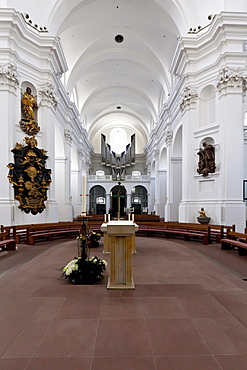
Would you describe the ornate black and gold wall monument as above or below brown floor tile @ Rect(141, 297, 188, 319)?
above

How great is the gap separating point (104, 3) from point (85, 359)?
1596 centimetres

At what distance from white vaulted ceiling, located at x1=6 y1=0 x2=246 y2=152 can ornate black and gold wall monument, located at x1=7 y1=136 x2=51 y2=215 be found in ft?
20.3

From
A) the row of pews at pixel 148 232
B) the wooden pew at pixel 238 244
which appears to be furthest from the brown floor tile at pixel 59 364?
the row of pews at pixel 148 232

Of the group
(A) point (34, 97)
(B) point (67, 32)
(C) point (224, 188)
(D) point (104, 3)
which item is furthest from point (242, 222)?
(B) point (67, 32)

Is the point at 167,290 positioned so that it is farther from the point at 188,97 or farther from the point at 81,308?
the point at 188,97

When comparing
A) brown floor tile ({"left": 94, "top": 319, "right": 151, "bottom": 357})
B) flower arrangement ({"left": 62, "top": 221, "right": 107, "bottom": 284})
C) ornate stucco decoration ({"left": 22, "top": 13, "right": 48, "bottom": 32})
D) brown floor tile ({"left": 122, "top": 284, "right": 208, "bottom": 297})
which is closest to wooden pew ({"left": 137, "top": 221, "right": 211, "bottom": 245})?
brown floor tile ({"left": 122, "top": 284, "right": 208, "bottom": 297})

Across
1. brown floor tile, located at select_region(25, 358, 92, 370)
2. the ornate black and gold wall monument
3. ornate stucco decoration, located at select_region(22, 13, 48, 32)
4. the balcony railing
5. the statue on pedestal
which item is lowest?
brown floor tile, located at select_region(25, 358, 92, 370)

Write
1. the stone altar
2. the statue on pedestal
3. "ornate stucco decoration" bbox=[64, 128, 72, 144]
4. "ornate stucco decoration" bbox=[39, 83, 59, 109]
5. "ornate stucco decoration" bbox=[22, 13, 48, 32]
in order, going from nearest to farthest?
the stone altar < the statue on pedestal < "ornate stucco decoration" bbox=[22, 13, 48, 32] < "ornate stucco decoration" bbox=[39, 83, 59, 109] < "ornate stucco decoration" bbox=[64, 128, 72, 144]

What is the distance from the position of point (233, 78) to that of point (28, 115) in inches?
374

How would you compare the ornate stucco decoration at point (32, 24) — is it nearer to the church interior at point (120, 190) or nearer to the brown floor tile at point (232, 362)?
the church interior at point (120, 190)

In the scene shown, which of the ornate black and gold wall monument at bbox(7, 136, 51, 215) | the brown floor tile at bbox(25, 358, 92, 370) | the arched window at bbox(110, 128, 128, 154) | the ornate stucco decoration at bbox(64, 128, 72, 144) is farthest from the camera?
the arched window at bbox(110, 128, 128, 154)

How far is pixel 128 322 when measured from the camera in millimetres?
2783

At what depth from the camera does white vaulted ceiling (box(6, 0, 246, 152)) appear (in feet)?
37.2

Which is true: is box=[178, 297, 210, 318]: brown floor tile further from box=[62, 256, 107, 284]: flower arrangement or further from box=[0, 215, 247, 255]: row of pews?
box=[0, 215, 247, 255]: row of pews
